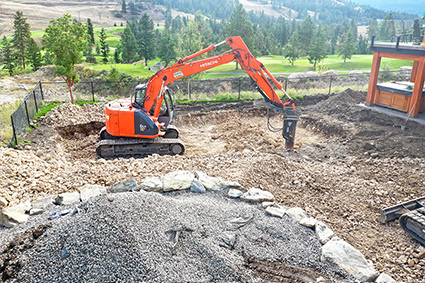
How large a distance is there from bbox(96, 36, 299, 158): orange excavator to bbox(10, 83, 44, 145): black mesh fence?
2.97 meters

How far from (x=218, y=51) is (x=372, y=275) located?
4945 cm

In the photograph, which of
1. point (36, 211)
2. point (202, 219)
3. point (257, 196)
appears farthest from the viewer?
point (257, 196)

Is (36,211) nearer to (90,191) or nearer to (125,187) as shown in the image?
(90,191)

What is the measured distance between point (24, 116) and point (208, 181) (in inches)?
364

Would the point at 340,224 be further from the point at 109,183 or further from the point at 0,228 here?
the point at 0,228

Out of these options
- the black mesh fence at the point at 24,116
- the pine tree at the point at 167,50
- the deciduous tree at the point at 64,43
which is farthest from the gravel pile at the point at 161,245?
the pine tree at the point at 167,50

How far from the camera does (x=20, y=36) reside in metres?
45.0

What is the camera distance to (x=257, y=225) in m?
7.04

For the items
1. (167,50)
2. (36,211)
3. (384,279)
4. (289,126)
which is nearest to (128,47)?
(167,50)

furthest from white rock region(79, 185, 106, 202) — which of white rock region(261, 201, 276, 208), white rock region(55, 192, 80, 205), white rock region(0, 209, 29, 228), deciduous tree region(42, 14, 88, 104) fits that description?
deciduous tree region(42, 14, 88, 104)

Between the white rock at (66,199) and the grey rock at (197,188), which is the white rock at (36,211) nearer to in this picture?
the white rock at (66,199)

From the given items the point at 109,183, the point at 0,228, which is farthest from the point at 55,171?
the point at 0,228

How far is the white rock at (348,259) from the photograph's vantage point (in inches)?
233

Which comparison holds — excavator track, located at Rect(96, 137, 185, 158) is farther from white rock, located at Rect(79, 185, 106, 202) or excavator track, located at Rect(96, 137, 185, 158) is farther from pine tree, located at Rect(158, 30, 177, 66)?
pine tree, located at Rect(158, 30, 177, 66)
